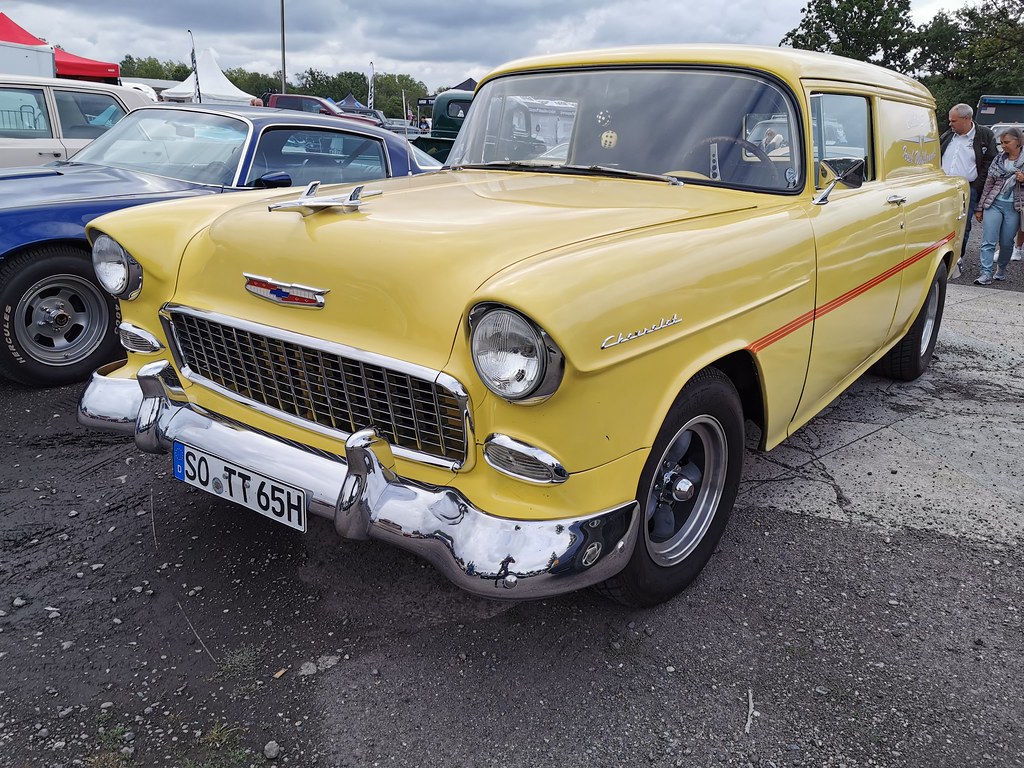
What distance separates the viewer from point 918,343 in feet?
14.5

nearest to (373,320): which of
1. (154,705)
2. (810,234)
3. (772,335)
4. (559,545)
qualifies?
(559,545)

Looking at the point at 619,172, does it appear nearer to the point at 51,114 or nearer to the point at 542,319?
the point at 542,319

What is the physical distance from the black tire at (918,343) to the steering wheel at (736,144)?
2.01 metres

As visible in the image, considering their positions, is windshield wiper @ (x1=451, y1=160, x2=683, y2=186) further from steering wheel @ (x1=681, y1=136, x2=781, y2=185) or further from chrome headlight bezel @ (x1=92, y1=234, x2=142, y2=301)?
chrome headlight bezel @ (x1=92, y1=234, x2=142, y2=301)

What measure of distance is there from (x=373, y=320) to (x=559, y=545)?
2.40 ft

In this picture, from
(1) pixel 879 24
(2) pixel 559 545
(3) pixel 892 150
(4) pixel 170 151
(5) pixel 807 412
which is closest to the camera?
(2) pixel 559 545

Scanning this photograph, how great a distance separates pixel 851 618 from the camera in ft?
7.79

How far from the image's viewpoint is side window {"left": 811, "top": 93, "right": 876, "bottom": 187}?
281cm

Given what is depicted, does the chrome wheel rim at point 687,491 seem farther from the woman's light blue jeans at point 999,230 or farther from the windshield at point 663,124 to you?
the woman's light blue jeans at point 999,230

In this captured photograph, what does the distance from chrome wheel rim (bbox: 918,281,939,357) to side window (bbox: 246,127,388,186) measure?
3.57 meters

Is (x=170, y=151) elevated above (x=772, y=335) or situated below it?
above

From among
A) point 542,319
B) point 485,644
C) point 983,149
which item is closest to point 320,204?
point 542,319

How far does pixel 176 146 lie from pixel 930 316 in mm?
4805

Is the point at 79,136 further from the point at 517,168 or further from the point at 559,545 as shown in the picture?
the point at 559,545
